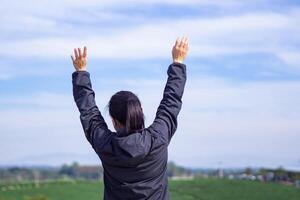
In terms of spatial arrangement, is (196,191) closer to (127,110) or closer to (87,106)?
(87,106)

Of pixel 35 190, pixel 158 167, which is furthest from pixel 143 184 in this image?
pixel 35 190

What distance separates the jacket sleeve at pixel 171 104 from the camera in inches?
138

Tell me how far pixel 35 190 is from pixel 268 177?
9095 mm

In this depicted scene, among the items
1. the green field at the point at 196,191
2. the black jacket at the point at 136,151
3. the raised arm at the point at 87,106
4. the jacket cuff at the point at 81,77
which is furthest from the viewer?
the green field at the point at 196,191

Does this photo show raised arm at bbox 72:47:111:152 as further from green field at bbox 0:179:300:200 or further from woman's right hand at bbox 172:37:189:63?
green field at bbox 0:179:300:200

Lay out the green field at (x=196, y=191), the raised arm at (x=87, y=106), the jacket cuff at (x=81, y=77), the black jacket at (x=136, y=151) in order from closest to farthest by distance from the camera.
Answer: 1. the black jacket at (x=136, y=151)
2. the raised arm at (x=87, y=106)
3. the jacket cuff at (x=81, y=77)
4. the green field at (x=196, y=191)

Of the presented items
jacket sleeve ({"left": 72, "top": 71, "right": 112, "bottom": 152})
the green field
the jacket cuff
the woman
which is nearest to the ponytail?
the woman

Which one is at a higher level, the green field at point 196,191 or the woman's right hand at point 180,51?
the woman's right hand at point 180,51

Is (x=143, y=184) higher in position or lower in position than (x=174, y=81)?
lower

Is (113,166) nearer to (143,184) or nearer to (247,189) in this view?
(143,184)

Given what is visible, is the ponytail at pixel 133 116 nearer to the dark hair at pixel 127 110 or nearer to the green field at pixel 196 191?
the dark hair at pixel 127 110

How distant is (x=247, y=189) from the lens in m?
20.5

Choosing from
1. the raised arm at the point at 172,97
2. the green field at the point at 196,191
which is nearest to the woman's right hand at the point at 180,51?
the raised arm at the point at 172,97

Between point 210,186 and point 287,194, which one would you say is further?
point 210,186
